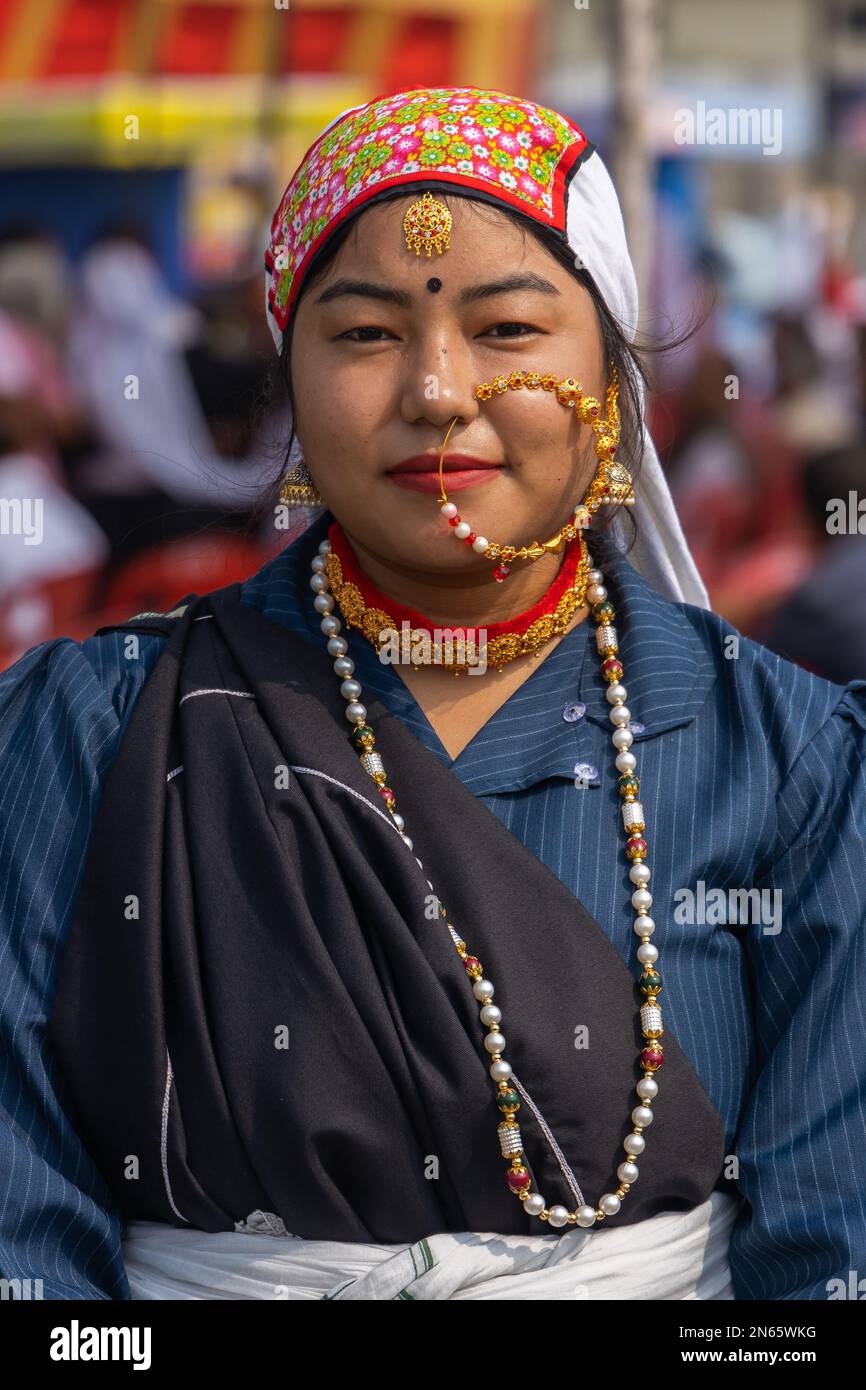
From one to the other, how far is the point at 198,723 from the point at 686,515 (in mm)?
5355

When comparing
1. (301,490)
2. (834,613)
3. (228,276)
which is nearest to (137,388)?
(228,276)

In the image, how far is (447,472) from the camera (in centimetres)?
207

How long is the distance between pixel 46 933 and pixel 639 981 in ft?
2.36

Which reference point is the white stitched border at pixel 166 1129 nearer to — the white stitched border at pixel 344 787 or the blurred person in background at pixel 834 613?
the white stitched border at pixel 344 787

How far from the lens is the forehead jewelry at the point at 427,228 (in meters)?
2.05

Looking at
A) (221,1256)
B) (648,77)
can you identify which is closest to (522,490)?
(221,1256)

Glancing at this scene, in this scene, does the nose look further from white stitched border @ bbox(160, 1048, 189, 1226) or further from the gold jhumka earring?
white stitched border @ bbox(160, 1048, 189, 1226)

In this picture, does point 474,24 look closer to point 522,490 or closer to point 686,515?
point 686,515

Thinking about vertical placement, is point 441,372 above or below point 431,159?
below

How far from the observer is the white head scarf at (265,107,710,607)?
2168 mm

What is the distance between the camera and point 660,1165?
203cm

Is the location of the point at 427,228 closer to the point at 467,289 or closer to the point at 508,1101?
the point at 467,289
